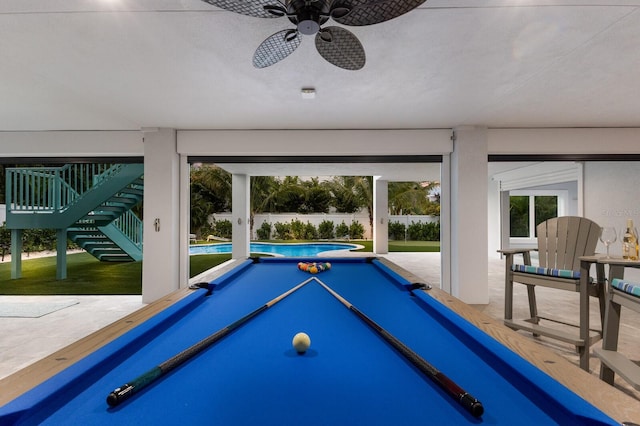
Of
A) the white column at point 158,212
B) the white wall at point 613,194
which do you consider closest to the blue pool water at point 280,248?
the white column at point 158,212

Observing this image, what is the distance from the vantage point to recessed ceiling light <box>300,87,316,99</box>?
3.33m

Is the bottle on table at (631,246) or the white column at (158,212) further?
the white column at (158,212)

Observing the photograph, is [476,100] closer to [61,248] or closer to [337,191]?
[61,248]

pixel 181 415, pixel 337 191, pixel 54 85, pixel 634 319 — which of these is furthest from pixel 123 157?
pixel 337 191

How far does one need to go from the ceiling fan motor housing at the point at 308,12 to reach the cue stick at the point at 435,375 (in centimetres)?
138

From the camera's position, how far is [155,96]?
353 centimetres

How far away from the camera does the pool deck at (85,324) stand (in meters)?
2.83

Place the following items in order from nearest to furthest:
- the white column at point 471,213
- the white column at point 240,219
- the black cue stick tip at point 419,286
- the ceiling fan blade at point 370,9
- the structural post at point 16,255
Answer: the ceiling fan blade at point 370,9 < the black cue stick tip at point 419,286 < the white column at point 471,213 < the structural post at point 16,255 < the white column at point 240,219

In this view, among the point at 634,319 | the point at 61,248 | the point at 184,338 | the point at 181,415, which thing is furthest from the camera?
the point at 61,248

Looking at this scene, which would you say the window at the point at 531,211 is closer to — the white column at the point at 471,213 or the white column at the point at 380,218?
the white column at the point at 380,218

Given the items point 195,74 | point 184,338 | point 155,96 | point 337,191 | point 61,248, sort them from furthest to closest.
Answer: point 337,191, point 61,248, point 155,96, point 195,74, point 184,338

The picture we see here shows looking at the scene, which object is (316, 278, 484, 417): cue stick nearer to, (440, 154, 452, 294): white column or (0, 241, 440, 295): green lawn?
(440, 154, 452, 294): white column

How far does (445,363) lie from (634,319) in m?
4.23

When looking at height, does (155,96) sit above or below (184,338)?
above
